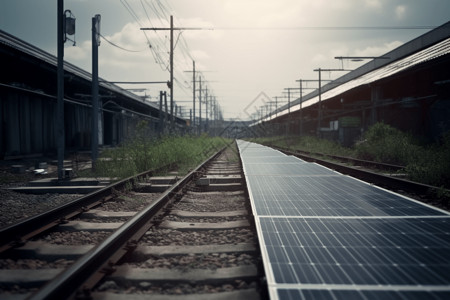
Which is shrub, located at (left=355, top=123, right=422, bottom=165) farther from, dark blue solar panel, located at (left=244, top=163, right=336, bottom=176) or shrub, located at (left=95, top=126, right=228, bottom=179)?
shrub, located at (left=95, top=126, right=228, bottom=179)

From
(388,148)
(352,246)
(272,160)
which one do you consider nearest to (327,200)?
(352,246)

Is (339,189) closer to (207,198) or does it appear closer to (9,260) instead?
(207,198)

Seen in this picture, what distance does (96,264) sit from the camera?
2805 mm

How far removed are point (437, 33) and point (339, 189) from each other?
2404 centimetres

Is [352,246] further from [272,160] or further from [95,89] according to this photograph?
[95,89]

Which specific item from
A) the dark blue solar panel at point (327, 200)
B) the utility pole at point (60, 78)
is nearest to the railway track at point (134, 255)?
the dark blue solar panel at point (327, 200)

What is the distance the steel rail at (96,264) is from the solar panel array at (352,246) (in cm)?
129

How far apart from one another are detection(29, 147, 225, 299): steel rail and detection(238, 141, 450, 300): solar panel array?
1.29 metres

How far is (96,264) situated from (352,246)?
2.25m

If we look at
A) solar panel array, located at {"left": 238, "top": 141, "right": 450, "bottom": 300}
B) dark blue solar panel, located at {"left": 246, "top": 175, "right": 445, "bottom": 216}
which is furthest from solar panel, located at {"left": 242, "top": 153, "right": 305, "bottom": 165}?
solar panel array, located at {"left": 238, "top": 141, "right": 450, "bottom": 300}

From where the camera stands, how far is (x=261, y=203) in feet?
16.3

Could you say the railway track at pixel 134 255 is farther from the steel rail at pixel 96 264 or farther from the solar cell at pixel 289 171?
the solar cell at pixel 289 171

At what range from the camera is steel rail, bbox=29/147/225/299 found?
222 cm

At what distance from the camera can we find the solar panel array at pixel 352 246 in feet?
7.61
